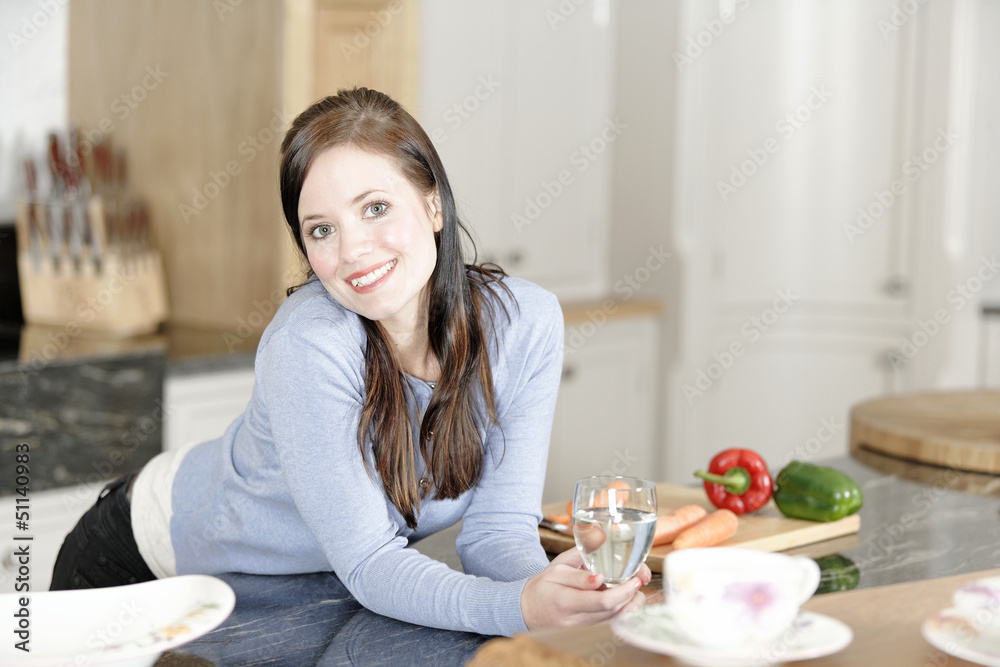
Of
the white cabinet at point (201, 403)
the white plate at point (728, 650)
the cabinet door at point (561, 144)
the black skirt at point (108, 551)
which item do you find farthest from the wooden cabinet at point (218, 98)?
the white plate at point (728, 650)

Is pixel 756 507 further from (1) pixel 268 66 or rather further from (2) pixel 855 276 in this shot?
(2) pixel 855 276

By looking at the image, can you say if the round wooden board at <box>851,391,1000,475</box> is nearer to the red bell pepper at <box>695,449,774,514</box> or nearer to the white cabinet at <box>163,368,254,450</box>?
the red bell pepper at <box>695,449,774,514</box>

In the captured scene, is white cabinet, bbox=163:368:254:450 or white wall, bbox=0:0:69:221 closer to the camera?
white cabinet, bbox=163:368:254:450

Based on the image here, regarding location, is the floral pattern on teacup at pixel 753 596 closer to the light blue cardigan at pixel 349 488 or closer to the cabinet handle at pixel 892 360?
the light blue cardigan at pixel 349 488

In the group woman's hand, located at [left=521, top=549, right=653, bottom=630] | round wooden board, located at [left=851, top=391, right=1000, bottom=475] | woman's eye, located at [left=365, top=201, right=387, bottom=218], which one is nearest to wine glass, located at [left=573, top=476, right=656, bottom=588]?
woman's hand, located at [left=521, top=549, right=653, bottom=630]

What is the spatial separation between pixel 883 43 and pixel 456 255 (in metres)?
2.69

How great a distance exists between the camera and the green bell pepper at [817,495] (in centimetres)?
137

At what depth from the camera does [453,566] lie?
128 cm

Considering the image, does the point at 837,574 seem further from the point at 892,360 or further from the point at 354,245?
the point at 892,360

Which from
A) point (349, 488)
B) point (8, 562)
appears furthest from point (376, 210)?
point (8, 562)

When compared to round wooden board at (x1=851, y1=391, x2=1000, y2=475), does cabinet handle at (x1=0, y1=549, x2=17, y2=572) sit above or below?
below

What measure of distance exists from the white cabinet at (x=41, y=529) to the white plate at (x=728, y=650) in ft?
5.37

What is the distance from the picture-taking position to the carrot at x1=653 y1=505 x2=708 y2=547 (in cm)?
130

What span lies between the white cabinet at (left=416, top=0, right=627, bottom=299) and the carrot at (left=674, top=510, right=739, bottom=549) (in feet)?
5.53
